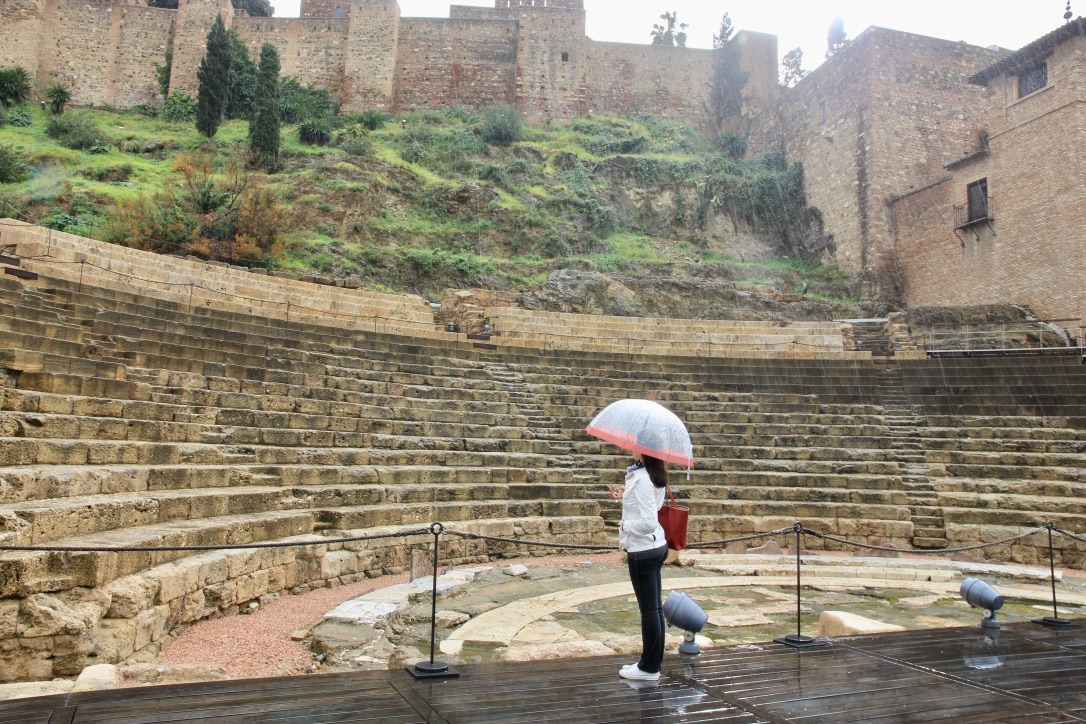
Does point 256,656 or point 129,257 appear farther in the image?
point 129,257

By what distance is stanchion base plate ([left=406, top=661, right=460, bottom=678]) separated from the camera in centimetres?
336

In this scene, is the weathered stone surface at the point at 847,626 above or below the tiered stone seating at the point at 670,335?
below

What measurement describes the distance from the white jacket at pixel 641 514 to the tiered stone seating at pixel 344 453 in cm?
177

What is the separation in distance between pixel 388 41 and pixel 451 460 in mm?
27561

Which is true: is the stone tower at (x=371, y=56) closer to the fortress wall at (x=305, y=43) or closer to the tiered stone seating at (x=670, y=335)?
the fortress wall at (x=305, y=43)

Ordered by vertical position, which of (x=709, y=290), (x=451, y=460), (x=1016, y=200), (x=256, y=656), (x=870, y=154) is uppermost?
(x=870, y=154)

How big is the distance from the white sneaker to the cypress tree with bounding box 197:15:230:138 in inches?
1056

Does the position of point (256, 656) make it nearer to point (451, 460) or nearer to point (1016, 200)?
point (451, 460)

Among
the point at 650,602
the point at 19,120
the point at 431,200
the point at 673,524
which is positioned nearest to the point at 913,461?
the point at 673,524

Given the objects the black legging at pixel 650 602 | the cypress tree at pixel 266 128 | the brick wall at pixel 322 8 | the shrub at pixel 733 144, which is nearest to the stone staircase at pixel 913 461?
the black legging at pixel 650 602

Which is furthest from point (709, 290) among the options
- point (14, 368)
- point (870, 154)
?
point (14, 368)

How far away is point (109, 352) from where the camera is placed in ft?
25.3

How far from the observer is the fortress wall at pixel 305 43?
31.6m

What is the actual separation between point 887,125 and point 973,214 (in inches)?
207
